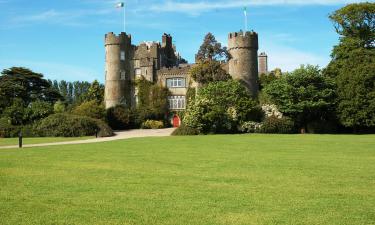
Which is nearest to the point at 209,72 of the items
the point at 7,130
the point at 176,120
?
the point at 176,120

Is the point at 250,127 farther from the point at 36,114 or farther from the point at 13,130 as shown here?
the point at 13,130

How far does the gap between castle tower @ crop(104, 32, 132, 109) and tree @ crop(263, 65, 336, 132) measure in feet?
60.9

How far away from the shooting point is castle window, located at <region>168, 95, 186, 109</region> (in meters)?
51.1

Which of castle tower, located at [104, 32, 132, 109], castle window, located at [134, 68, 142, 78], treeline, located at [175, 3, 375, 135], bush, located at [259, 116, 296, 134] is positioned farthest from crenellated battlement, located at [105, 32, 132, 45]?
bush, located at [259, 116, 296, 134]

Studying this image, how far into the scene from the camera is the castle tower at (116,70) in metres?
51.5

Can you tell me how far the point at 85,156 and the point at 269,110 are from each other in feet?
89.8

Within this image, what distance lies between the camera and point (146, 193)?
9836 millimetres

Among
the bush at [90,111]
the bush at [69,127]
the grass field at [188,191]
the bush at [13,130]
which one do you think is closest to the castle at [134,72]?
the bush at [90,111]

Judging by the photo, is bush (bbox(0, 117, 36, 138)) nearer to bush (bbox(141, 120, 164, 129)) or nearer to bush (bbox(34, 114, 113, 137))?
bush (bbox(34, 114, 113, 137))

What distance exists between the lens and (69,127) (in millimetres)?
37969

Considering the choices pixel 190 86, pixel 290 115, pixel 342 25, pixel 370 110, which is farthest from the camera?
pixel 190 86

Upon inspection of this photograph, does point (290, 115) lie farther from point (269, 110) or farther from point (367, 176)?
point (367, 176)

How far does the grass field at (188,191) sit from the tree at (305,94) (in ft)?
76.4

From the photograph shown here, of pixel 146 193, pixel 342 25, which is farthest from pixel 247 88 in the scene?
pixel 146 193
